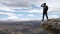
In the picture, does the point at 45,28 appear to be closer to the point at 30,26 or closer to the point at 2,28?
the point at 30,26

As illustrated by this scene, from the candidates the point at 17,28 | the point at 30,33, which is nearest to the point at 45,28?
the point at 30,33

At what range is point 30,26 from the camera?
19344 millimetres

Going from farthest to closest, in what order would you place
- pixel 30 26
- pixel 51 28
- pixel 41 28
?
1. pixel 30 26
2. pixel 41 28
3. pixel 51 28

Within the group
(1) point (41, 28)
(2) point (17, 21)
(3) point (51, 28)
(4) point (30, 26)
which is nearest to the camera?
(3) point (51, 28)

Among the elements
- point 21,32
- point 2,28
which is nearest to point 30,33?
point 21,32

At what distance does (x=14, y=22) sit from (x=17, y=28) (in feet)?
7.26

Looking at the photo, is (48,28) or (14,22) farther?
(14,22)

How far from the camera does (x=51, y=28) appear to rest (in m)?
16.7

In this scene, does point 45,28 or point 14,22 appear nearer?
point 45,28

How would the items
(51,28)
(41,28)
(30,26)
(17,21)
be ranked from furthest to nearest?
(17,21)
(30,26)
(41,28)
(51,28)

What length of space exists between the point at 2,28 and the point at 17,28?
149 centimetres

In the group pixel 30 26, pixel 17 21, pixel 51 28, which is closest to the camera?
pixel 51 28

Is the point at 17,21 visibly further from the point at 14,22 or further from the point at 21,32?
the point at 21,32

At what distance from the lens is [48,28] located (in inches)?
674
